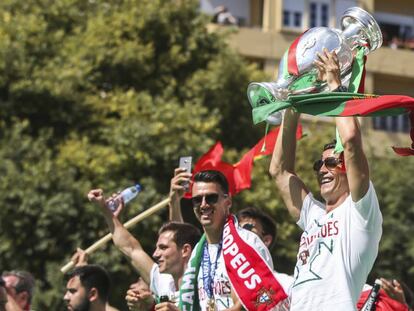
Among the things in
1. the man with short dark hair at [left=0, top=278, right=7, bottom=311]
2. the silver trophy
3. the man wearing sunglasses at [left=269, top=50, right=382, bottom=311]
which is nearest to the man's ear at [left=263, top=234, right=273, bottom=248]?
the man with short dark hair at [left=0, top=278, right=7, bottom=311]

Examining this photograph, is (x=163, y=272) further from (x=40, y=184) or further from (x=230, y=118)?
(x=230, y=118)

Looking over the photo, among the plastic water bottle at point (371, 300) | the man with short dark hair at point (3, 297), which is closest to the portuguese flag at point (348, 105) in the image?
the plastic water bottle at point (371, 300)

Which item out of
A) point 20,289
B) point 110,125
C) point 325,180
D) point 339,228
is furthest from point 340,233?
point 110,125

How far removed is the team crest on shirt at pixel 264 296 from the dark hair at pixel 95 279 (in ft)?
7.23

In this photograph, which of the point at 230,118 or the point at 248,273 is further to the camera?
the point at 230,118

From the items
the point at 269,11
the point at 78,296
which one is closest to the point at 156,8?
the point at 269,11

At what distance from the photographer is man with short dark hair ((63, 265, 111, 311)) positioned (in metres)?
9.29

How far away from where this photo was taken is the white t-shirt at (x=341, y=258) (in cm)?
630

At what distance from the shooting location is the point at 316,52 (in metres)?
6.71

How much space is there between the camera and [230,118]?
67.3 ft

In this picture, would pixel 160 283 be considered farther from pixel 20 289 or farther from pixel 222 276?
pixel 20 289

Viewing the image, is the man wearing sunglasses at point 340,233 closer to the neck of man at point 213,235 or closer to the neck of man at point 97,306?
the neck of man at point 213,235

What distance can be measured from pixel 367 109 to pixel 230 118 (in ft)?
46.9

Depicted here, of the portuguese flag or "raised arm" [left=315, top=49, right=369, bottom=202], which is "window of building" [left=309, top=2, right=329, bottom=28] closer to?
the portuguese flag
